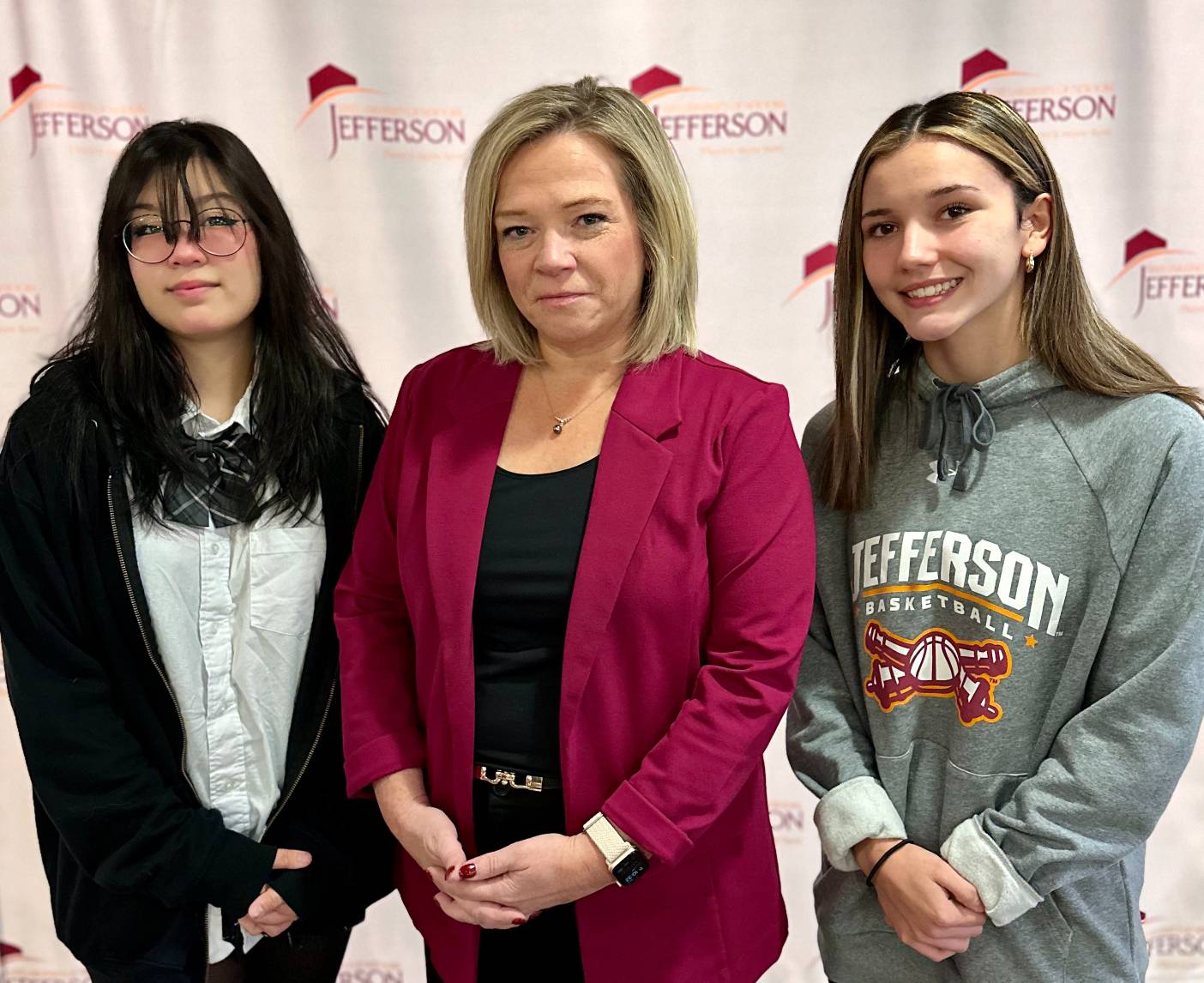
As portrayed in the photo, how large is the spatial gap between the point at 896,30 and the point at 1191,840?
1.91 m

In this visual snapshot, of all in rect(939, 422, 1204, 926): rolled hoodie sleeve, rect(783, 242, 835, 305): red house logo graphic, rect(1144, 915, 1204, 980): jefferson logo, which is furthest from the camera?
rect(1144, 915, 1204, 980): jefferson logo

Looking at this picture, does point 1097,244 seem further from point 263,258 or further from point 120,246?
point 120,246

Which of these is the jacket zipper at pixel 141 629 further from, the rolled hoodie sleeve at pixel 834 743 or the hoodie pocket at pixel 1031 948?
the hoodie pocket at pixel 1031 948

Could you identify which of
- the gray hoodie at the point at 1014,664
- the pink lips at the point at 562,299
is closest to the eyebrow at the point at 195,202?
the pink lips at the point at 562,299

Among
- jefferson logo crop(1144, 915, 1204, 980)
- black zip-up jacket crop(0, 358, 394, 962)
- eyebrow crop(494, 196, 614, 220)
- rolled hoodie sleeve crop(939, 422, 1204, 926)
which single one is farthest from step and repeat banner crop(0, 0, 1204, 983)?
rolled hoodie sleeve crop(939, 422, 1204, 926)

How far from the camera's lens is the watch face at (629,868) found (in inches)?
48.4

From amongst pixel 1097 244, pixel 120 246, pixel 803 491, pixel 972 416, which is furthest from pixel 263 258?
pixel 1097 244

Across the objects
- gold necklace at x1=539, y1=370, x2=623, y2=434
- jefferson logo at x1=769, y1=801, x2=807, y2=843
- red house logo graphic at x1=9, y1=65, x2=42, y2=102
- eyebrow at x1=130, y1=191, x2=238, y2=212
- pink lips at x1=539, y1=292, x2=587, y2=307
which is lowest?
jefferson logo at x1=769, y1=801, x2=807, y2=843

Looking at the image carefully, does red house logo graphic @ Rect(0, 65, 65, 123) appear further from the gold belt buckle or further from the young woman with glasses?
the gold belt buckle

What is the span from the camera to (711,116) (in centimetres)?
237

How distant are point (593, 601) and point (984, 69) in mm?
1698

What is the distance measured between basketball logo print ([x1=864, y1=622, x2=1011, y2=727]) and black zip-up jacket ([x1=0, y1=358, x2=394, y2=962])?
2.40ft

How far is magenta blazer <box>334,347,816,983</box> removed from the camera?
1.24 metres

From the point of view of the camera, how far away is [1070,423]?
129 centimetres
